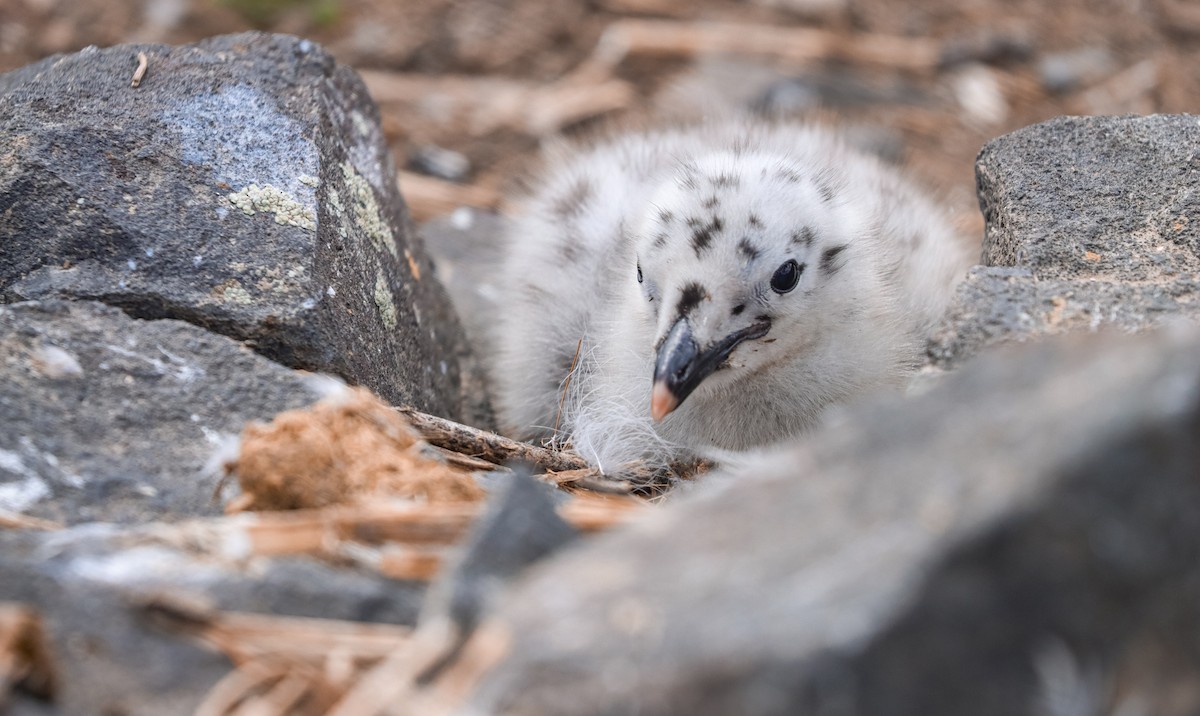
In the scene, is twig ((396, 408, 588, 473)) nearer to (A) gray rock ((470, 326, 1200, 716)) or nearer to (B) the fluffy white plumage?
(B) the fluffy white plumage

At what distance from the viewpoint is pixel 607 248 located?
3.83 meters

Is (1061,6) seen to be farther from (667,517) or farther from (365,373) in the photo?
(667,517)

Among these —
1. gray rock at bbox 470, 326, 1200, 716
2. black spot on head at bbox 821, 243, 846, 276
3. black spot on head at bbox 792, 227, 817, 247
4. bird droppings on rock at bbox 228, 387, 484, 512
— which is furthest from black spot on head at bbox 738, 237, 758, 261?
gray rock at bbox 470, 326, 1200, 716

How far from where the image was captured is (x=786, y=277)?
309 cm

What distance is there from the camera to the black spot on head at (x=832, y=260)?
317 cm

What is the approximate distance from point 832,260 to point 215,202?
1.57 metres

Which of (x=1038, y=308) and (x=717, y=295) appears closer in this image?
(x=1038, y=308)

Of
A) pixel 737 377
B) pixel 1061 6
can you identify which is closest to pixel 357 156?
pixel 737 377

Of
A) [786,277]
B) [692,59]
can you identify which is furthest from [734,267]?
[692,59]

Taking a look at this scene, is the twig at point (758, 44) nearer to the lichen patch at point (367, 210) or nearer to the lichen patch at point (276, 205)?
the lichen patch at point (367, 210)

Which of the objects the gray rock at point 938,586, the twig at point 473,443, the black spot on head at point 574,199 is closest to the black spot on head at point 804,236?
the twig at point 473,443

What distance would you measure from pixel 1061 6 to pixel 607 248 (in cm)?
428

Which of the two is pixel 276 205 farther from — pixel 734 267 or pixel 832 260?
pixel 832 260

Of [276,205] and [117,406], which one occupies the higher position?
[276,205]
